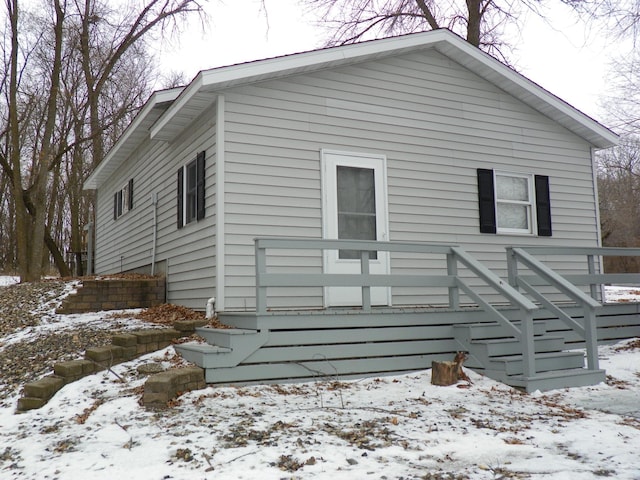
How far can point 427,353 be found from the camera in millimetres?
6156

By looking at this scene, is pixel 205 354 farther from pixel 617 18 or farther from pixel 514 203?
pixel 617 18

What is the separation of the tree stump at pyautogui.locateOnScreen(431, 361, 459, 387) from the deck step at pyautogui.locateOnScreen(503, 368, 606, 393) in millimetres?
527

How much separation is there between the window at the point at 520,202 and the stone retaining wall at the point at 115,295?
18.0 feet

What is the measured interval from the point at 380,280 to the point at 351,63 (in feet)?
11.2

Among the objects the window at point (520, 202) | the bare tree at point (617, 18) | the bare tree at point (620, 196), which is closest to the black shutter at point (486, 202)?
the window at point (520, 202)

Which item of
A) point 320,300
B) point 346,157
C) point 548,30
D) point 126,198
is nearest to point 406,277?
point 320,300

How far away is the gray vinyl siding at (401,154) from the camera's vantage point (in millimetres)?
7008

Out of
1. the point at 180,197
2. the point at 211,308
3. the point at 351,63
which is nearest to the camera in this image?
the point at 211,308

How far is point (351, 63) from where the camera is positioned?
784 cm

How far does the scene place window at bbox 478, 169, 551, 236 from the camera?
28.8ft

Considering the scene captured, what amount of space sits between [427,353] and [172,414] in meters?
2.98

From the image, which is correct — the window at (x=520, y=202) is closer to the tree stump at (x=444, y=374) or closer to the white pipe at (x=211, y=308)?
the tree stump at (x=444, y=374)

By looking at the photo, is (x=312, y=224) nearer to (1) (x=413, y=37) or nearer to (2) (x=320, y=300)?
(2) (x=320, y=300)

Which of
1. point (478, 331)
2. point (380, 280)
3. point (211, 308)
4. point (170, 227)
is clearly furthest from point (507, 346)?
point (170, 227)
